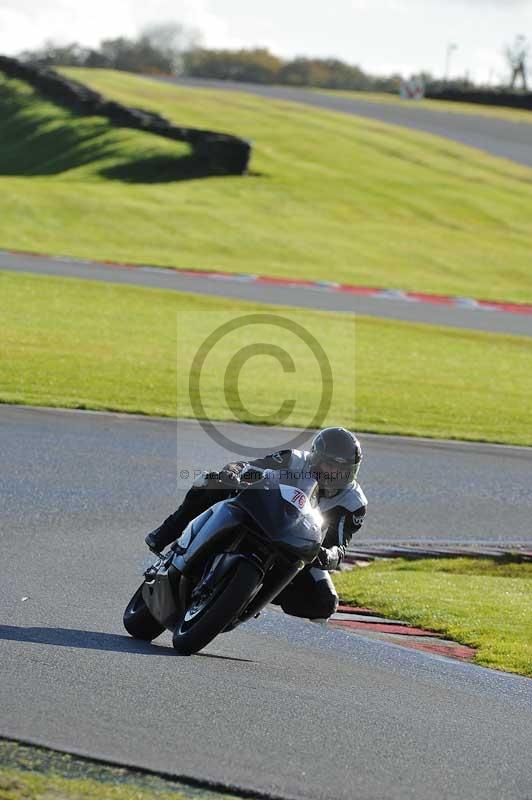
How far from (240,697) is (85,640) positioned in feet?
4.08

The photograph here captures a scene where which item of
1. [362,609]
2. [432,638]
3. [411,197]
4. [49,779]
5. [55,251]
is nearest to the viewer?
[49,779]

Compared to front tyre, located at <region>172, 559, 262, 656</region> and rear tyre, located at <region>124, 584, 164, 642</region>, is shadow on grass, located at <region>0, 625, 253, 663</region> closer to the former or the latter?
rear tyre, located at <region>124, 584, 164, 642</region>

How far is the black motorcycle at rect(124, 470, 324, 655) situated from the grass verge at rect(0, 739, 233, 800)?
5.02ft

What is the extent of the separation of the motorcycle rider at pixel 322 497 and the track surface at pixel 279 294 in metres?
19.0

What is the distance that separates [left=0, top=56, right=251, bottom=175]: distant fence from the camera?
44344 mm

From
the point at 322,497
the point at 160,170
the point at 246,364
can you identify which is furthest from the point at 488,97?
the point at 322,497

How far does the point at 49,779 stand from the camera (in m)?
4.79

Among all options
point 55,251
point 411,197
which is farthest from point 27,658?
point 411,197

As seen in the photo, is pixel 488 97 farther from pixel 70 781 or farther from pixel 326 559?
pixel 70 781

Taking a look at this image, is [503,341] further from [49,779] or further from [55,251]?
[49,779]

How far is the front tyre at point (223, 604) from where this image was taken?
6363 mm

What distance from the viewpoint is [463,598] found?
9359mm

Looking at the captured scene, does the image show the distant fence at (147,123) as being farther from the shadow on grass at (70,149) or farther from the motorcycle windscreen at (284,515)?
the motorcycle windscreen at (284,515)

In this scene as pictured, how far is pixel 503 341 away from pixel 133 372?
941 cm
